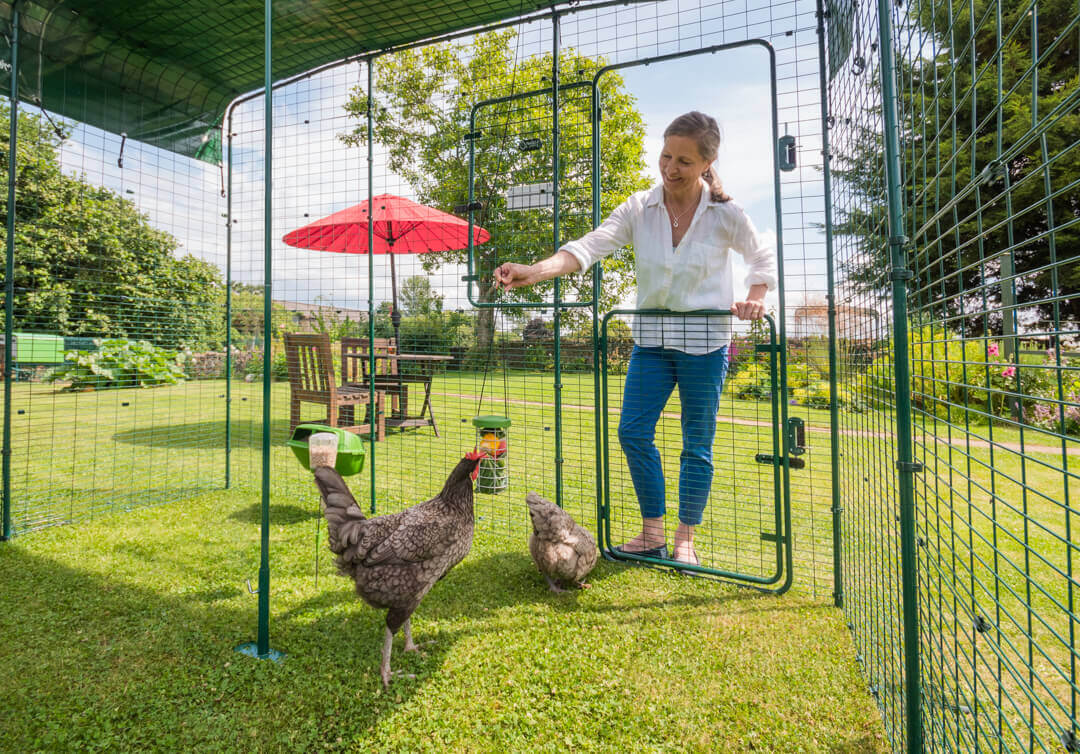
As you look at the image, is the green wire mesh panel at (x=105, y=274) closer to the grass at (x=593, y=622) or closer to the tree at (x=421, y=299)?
the grass at (x=593, y=622)

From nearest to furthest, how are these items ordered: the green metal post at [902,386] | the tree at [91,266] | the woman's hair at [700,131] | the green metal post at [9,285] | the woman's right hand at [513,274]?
the green metal post at [902,386]
the woman's right hand at [513,274]
the woman's hair at [700,131]
the green metal post at [9,285]
the tree at [91,266]

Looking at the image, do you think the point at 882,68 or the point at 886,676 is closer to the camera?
the point at 882,68

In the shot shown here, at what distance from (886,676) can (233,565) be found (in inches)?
126

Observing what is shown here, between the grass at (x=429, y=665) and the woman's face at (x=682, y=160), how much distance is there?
2.13 meters

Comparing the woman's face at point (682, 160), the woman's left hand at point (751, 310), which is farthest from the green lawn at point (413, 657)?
the woman's face at point (682, 160)

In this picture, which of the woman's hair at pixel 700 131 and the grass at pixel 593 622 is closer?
the grass at pixel 593 622

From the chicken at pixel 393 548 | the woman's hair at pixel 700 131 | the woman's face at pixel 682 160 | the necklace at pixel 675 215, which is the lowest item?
the chicken at pixel 393 548

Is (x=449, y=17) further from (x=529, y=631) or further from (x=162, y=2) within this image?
(x=529, y=631)

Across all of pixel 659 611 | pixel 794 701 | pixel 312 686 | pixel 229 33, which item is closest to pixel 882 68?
pixel 794 701

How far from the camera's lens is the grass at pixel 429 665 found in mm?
1699

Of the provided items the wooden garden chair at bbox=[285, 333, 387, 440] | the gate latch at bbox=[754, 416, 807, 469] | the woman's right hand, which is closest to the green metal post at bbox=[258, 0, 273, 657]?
the woman's right hand

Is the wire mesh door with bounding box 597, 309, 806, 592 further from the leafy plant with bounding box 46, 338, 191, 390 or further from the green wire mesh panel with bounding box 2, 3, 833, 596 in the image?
the leafy plant with bounding box 46, 338, 191, 390

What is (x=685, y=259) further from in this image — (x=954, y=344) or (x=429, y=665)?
(x=429, y=665)

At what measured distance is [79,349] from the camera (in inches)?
291
